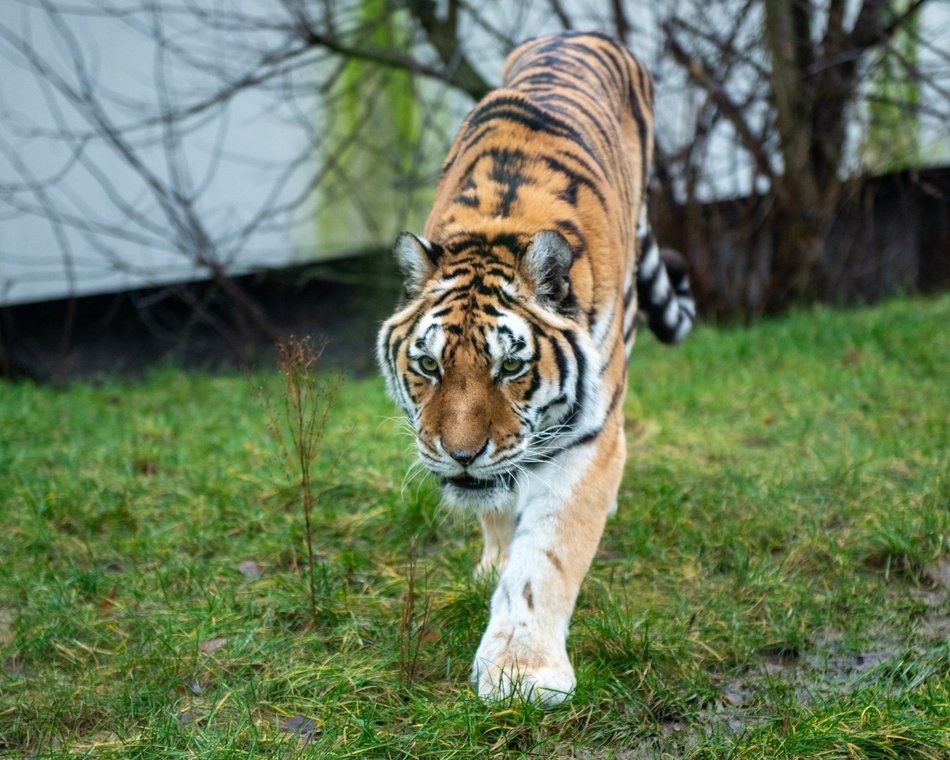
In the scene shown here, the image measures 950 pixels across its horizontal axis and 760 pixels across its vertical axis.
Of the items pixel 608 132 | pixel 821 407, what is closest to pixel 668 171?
pixel 821 407

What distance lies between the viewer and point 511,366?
293 centimetres

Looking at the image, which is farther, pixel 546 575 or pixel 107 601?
pixel 107 601

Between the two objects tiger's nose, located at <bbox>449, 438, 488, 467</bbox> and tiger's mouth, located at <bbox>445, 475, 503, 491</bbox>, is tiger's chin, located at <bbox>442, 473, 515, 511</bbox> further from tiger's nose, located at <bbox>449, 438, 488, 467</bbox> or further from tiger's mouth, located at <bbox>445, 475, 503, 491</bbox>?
tiger's nose, located at <bbox>449, 438, 488, 467</bbox>

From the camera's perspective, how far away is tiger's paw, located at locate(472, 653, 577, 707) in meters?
2.66

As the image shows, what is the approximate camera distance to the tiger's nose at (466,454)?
9.29 ft

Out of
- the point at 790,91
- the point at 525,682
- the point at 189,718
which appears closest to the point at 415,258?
the point at 525,682

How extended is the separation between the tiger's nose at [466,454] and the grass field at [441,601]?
0.84 ft

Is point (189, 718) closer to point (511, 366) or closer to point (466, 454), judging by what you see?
point (466, 454)

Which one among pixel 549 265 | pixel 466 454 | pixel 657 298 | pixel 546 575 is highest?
pixel 549 265

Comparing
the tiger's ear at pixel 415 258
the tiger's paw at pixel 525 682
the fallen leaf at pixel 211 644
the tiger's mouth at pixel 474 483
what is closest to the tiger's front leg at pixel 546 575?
the tiger's paw at pixel 525 682

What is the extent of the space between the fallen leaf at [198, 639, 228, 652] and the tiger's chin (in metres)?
0.78

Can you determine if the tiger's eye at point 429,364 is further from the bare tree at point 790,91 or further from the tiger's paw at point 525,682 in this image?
the bare tree at point 790,91

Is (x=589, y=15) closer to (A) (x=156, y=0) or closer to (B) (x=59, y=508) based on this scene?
(A) (x=156, y=0)

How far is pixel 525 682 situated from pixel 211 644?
0.99 m
